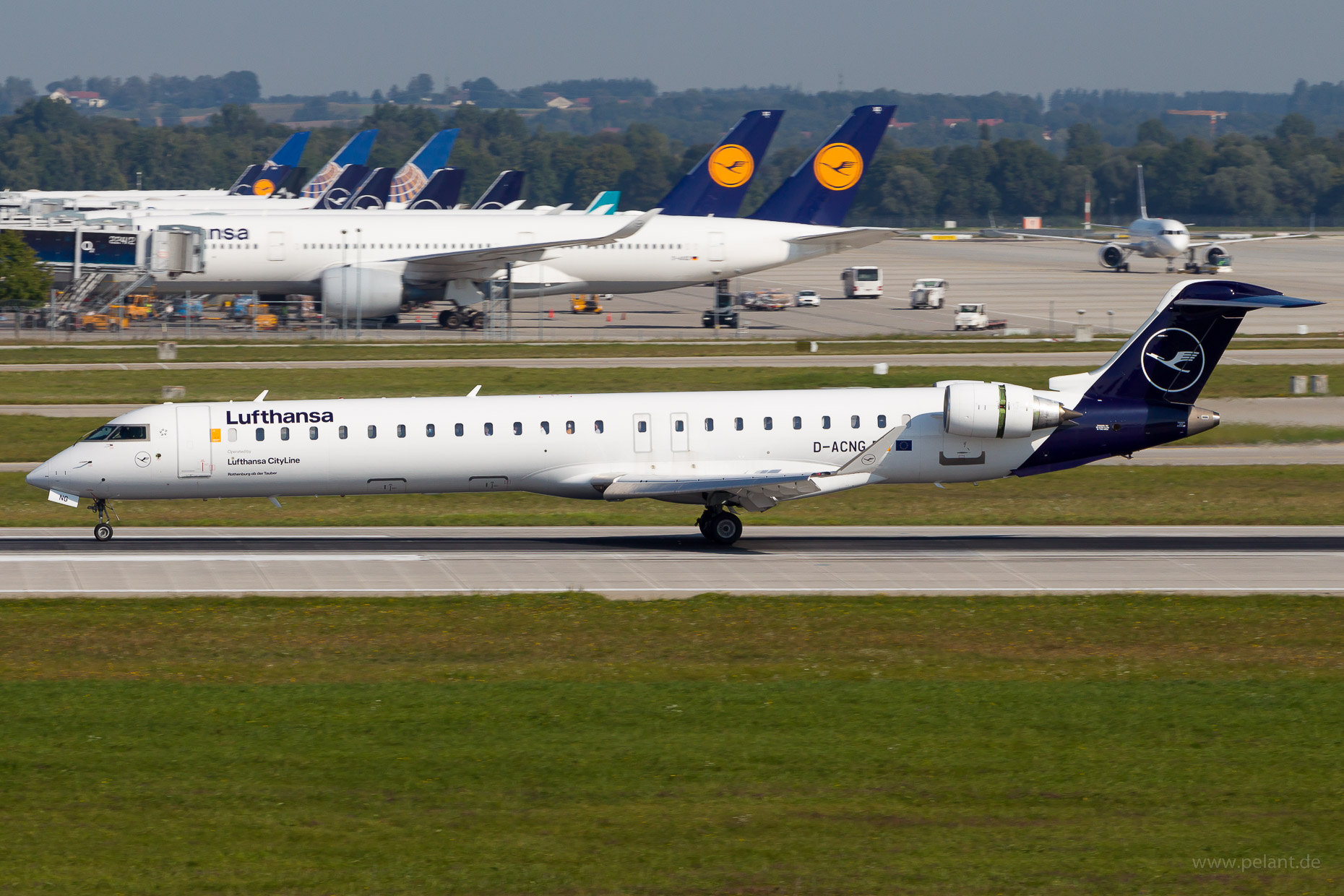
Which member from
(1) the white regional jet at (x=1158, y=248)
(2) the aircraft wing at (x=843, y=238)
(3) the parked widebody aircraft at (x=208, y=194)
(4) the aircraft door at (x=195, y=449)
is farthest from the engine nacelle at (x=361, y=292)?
(1) the white regional jet at (x=1158, y=248)

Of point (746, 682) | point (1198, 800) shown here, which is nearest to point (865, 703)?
point (746, 682)

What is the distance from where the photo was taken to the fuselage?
3366 centimetres

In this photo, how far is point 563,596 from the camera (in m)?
28.3

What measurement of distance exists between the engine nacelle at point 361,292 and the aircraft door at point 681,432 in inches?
1837

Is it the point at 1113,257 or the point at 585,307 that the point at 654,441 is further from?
the point at 1113,257

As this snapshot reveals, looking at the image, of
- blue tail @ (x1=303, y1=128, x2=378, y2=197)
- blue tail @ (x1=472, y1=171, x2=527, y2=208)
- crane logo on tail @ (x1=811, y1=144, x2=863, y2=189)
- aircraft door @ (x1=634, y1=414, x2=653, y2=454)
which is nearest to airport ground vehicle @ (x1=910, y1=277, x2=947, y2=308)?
crane logo on tail @ (x1=811, y1=144, x2=863, y2=189)

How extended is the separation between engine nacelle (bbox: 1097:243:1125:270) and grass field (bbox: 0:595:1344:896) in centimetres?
10478

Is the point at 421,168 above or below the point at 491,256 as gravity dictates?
above

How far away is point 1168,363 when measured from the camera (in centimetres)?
3466

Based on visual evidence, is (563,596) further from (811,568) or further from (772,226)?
(772,226)

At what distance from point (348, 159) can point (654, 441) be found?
386 ft

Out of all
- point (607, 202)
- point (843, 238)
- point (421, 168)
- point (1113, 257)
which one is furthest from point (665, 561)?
point (421, 168)

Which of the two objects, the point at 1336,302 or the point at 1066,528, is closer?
the point at 1066,528

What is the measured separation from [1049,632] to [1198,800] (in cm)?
861
